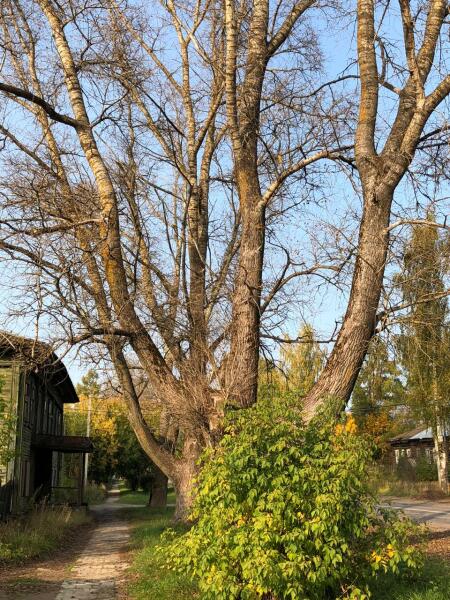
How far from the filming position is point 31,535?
16828mm

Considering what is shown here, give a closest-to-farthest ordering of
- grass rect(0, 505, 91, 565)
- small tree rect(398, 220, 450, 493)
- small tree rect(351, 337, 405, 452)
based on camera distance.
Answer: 1. small tree rect(398, 220, 450, 493)
2. grass rect(0, 505, 91, 565)
3. small tree rect(351, 337, 405, 452)

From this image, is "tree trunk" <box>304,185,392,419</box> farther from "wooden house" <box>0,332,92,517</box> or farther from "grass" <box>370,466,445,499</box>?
"grass" <box>370,466,445,499</box>

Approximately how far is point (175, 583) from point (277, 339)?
14.5ft

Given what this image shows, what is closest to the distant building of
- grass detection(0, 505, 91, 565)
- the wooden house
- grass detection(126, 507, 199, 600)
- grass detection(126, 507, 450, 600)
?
the wooden house

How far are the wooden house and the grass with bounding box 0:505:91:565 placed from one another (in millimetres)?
1250

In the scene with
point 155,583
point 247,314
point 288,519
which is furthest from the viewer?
point 247,314

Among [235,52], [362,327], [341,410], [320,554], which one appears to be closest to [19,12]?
[235,52]

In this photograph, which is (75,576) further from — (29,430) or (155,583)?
(29,430)

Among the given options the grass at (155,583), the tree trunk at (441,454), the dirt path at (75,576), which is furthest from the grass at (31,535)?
the tree trunk at (441,454)

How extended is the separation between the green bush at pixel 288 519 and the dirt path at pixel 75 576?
395 cm

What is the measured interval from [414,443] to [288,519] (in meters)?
49.8

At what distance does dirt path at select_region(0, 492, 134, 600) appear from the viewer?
10.8m

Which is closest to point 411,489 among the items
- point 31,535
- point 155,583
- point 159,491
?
point 159,491

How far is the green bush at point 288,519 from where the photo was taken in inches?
266
